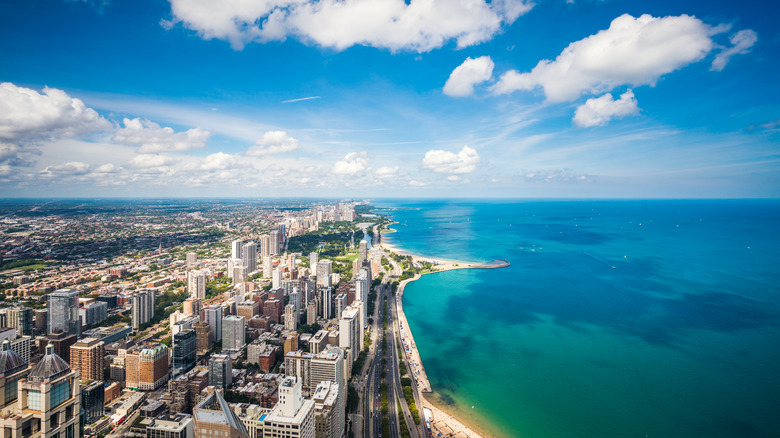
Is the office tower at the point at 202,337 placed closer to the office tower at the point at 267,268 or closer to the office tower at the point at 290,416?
the office tower at the point at 290,416

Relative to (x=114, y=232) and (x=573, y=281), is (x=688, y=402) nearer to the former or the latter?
(x=573, y=281)

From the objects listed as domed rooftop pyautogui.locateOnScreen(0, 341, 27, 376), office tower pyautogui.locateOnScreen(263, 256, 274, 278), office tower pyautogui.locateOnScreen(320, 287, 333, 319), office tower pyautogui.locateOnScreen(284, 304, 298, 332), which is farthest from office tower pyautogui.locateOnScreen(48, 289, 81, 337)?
domed rooftop pyautogui.locateOnScreen(0, 341, 27, 376)

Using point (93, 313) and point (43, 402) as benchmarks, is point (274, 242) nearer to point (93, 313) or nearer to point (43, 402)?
point (93, 313)

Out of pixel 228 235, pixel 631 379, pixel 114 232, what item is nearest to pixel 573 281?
pixel 631 379

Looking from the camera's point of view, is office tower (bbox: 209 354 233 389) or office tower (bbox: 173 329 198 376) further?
office tower (bbox: 173 329 198 376)

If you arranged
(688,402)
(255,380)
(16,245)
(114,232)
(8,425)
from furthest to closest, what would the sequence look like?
(114,232) < (16,245) < (255,380) < (688,402) < (8,425)

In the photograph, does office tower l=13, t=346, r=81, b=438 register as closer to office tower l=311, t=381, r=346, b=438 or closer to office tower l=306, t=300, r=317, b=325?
office tower l=311, t=381, r=346, b=438
